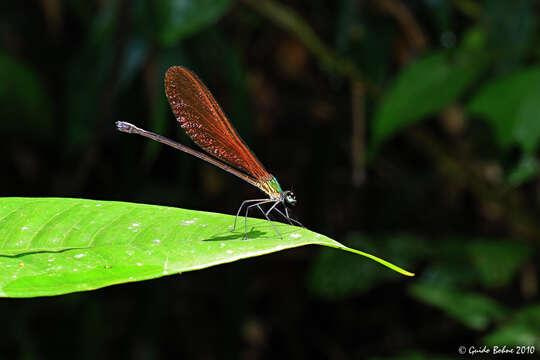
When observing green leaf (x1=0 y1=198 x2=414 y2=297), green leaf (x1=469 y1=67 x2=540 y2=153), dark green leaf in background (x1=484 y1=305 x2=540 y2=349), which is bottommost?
dark green leaf in background (x1=484 y1=305 x2=540 y2=349)

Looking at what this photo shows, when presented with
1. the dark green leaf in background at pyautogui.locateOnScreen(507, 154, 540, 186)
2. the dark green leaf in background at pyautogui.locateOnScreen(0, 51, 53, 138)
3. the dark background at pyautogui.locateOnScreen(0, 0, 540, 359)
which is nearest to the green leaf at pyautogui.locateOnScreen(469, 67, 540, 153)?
the dark background at pyautogui.locateOnScreen(0, 0, 540, 359)

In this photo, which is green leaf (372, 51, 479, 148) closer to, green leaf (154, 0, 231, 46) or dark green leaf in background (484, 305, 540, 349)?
green leaf (154, 0, 231, 46)

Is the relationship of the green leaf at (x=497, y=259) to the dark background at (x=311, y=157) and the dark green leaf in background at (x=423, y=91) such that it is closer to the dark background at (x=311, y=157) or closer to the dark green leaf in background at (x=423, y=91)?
the dark background at (x=311, y=157)

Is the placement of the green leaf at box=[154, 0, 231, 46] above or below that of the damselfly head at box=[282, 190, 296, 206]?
above

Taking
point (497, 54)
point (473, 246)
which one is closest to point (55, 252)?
point (497, 54)

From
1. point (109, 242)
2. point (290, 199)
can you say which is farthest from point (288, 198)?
point (109, 242)

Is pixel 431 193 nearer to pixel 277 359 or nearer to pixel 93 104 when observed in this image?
pixel 277 359

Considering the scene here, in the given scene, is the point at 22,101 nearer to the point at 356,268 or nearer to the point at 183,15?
the point at 183,15
